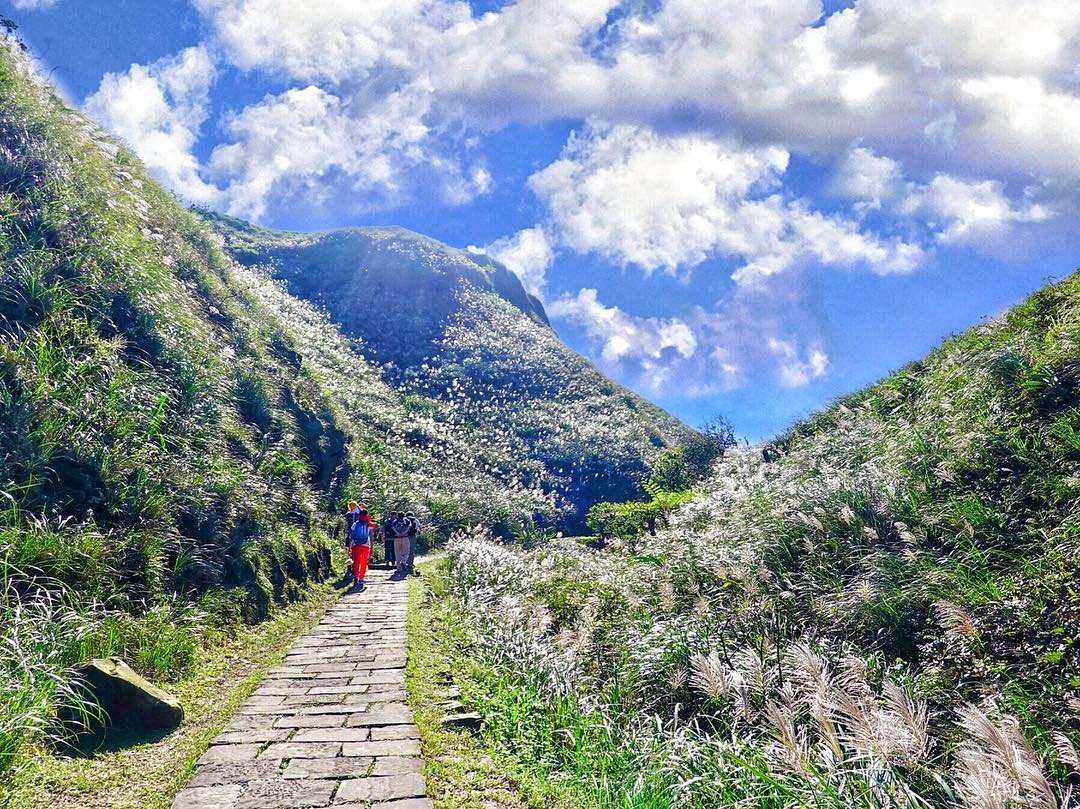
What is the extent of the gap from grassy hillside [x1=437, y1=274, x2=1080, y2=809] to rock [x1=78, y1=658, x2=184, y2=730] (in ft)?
7.62

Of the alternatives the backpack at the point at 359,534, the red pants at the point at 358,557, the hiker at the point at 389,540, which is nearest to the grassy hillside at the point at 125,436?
the red pants at the point at 358,557

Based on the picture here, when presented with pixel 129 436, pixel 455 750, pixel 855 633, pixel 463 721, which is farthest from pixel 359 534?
pixel 855 633

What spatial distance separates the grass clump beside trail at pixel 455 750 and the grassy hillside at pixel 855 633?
0.18 meters

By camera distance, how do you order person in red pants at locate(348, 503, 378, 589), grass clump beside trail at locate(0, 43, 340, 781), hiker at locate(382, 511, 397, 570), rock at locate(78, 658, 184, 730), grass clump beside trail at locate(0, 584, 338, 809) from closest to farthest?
grass clump beside trail at locate(0, 584, 338, 809) < rock at locate(78, 658, 184, 730) < grass clump beside trail at locate(0, 43, 340, 781) < person in red pants at locate(348, 503, 378, 589) < hiker at locate(382, 511, 397, 570)

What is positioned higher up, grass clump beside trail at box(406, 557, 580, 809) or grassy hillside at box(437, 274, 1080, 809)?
grassy hillside at box(437, 274, 1080, 809)

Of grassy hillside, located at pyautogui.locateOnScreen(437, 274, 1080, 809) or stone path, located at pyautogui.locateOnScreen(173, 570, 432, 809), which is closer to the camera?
grassy hillside, located at pyautogui.locateOnScreen(437, 274, 1080, 809)

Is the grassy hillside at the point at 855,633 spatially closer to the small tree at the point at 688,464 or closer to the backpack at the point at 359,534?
the backpack at the point at 359,534

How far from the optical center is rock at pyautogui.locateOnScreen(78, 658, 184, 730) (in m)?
4.48

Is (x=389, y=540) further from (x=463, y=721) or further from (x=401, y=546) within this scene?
(x=463, y=721)

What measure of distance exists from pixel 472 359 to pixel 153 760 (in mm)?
47302

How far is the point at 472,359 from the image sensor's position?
51.0 metres

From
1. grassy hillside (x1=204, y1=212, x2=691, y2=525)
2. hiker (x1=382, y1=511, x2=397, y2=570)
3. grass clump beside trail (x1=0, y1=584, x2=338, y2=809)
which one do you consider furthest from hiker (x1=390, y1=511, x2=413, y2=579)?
grassy hillside (x1=204, y1=212, x2=691, y2=525)

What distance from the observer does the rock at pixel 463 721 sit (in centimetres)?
479

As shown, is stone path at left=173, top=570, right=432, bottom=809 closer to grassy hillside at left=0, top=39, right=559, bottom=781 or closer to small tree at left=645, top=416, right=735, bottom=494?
grassy hillside at left=0, top=39, right=559, bottom=781
